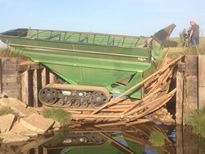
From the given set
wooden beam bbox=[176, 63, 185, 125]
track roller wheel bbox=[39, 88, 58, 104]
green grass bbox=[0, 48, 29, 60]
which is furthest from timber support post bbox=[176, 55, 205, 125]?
green grass bbox=[0, 48, 29, 60]

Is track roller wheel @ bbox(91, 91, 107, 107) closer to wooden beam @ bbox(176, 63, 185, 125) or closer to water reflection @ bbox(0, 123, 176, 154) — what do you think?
water reflection @ bbox(0, 123, 176, 154)

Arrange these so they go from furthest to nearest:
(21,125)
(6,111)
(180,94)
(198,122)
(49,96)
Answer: (49,96) → (180,94) → (6,111) → (198,122) → (21,125)

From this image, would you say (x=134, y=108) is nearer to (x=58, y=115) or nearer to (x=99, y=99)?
(x=99, y=99)

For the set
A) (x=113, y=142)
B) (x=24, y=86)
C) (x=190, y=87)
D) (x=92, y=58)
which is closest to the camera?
(x=113, y=142)

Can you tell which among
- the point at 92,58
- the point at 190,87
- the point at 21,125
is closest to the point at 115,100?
the point at 92,58

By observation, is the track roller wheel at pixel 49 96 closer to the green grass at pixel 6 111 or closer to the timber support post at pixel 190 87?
the green grass at pixel 6 111

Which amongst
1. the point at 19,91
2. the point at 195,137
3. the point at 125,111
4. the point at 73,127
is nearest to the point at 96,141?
the point at 73,127

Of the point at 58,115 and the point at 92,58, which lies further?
the point at 92,58
